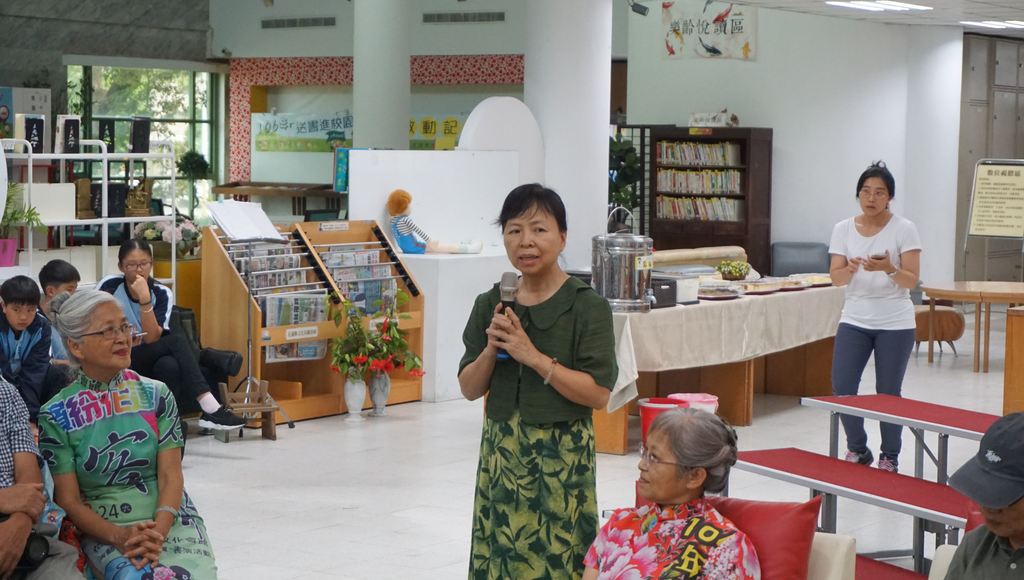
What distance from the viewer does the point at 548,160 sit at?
39.7ft

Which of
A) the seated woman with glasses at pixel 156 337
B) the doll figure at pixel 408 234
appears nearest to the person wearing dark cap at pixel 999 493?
the seated woman with glasses at pixel 156 337

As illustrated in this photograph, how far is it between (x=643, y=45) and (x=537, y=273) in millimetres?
13774

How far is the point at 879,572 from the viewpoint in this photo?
14.4 ft

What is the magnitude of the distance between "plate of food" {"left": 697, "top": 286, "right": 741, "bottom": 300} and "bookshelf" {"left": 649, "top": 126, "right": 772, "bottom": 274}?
23.1 feet

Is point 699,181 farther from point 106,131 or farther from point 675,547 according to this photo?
point 675,547

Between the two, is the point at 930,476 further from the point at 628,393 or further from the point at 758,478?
the point at 628,393

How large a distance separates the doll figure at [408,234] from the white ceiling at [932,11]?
13.9 feet

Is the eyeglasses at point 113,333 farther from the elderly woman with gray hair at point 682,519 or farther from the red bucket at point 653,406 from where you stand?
the red bucket at point 653,406

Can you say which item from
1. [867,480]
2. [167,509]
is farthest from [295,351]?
[167,509]

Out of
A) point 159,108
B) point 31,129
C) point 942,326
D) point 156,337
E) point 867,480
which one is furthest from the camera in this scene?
point 159,108

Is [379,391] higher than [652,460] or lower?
lower

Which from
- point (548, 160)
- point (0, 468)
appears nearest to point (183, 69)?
point (548, 160)

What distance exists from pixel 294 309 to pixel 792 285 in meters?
3.43

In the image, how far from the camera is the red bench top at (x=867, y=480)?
4633 millimetres
